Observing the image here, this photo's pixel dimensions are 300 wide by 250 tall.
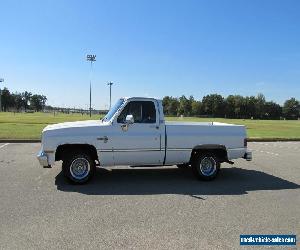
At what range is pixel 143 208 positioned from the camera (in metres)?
7.59

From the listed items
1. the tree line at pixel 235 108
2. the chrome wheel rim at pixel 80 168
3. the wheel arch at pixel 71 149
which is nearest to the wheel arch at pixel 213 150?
the wheel arch at pixel 71 149

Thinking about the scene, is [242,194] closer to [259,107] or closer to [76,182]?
[76,182]

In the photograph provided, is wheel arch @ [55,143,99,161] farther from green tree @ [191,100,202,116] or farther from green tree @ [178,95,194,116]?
green tree @ [178,95,194,116]

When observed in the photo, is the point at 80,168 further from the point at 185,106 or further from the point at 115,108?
the point at 185,106

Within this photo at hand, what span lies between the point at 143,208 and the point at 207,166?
3334mm

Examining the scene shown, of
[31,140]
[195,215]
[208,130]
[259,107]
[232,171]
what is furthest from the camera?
[259,107]

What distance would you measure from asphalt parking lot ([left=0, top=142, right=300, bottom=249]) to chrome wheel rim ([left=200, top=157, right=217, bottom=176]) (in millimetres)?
302

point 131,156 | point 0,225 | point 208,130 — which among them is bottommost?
point 0,225

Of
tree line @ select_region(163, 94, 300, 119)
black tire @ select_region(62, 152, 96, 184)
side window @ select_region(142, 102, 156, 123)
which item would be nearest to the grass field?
side window @ select_region(142, 102, 156, 123)

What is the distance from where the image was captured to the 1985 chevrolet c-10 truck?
9.62 meters

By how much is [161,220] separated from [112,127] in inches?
138

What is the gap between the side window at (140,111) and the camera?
9.95 m

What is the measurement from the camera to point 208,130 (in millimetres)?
10375

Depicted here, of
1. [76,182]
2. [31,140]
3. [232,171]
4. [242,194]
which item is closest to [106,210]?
[76,182]
